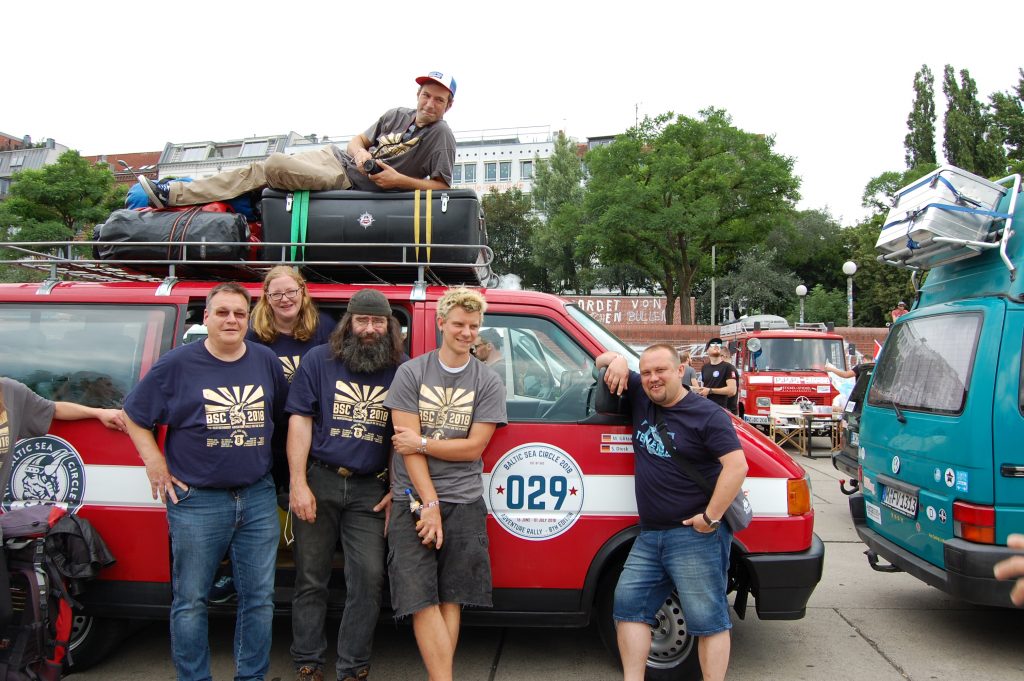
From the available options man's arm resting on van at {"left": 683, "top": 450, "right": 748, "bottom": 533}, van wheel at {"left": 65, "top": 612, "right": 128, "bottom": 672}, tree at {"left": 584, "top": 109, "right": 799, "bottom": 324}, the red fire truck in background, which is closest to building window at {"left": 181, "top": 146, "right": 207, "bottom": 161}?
tree at {"left": 584, "top": 109, "right": 799, "bottom": 324}

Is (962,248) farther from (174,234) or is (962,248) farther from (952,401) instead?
(174,234)

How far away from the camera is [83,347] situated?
3869 millimetres

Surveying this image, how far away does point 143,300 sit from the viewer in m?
3.90

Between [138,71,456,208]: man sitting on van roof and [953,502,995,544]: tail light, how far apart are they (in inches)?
140

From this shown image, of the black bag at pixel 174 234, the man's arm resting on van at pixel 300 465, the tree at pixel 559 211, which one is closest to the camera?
the man's arm resting on van at pixel 300 465

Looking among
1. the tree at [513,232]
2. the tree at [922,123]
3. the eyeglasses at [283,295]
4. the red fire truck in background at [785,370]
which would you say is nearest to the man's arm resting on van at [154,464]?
the eyeglasses at [283,295]

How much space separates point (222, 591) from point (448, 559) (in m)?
1.34

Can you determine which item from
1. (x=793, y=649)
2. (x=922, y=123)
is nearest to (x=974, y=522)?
(x=793, y=649)

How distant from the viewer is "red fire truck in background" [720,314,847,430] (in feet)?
41.8

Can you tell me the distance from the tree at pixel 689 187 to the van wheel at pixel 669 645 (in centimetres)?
2706

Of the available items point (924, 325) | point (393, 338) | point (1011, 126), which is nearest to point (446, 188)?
point (393, 338)

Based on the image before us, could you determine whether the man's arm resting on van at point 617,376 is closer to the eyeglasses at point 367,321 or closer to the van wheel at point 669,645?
the van wheel at point 669,645

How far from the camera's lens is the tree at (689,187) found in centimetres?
2920

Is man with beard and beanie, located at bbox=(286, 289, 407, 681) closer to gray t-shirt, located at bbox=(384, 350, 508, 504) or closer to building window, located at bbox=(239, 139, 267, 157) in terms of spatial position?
gray t-shirt, located at bbox=(384, 350, 508, 504)
